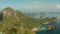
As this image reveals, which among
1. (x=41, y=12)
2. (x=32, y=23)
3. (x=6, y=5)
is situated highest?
(x=6, y=5)

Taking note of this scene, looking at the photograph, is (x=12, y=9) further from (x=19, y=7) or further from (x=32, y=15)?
(x=32, y=15)

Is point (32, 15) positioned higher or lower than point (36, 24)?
higher

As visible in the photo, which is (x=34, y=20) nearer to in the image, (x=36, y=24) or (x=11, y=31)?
(x=36, y=24)

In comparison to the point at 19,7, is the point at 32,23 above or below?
below

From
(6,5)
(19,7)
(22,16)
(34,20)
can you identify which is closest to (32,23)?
(34,20)

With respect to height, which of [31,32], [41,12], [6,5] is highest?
[6,5]

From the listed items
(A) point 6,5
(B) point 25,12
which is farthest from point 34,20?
(A) point 6,5
